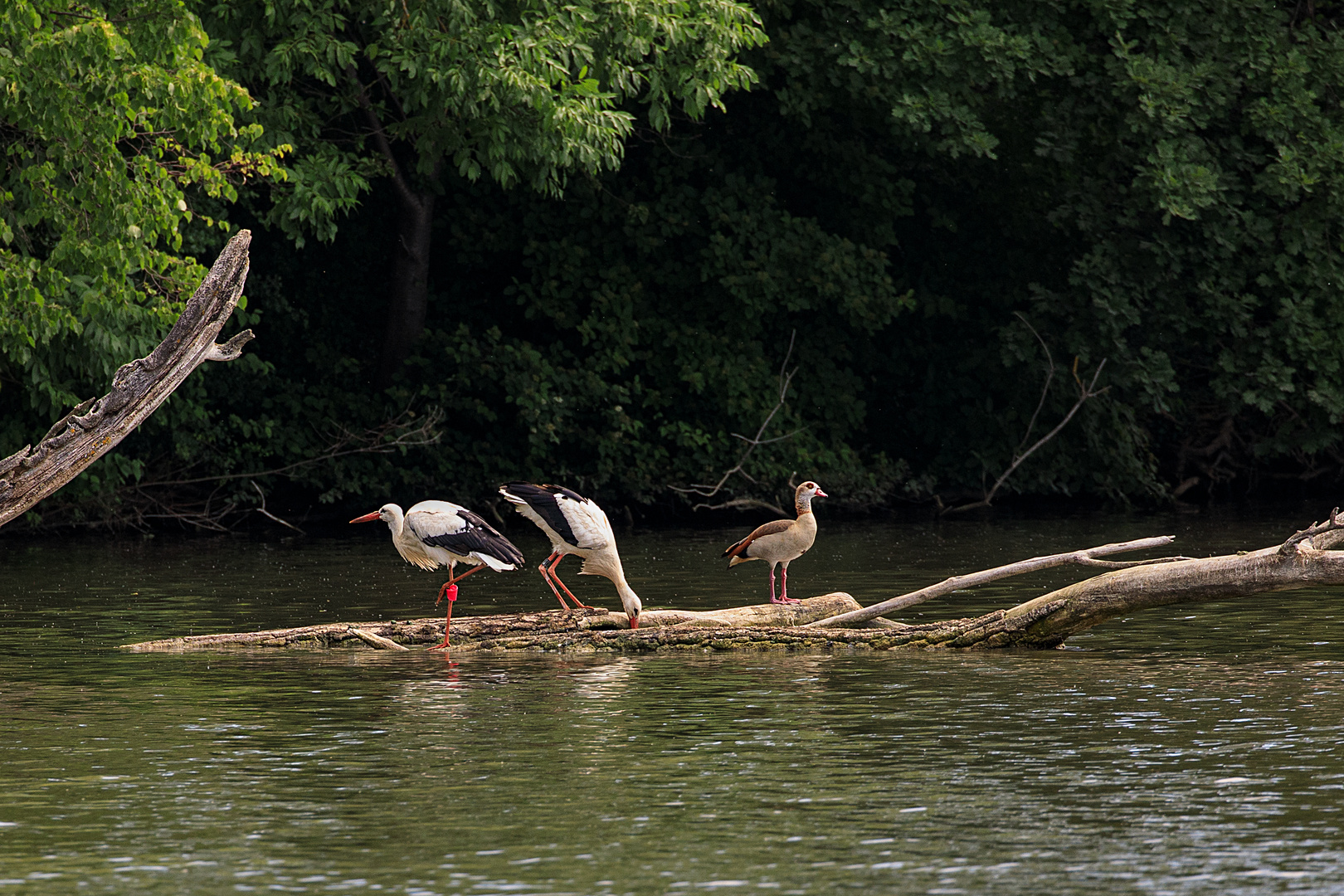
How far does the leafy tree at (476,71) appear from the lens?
86.0ft

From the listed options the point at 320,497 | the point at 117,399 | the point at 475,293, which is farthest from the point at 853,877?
the point at 475,293

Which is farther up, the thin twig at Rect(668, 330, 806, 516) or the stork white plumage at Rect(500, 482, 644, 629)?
the thin twig at Rect(668, 330, 806, 516)

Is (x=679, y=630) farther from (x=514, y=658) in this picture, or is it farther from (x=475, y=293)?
(x=475, y=293)

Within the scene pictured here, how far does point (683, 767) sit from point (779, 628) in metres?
5.19

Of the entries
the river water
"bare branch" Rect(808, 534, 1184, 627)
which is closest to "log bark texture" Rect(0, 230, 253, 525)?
the river water

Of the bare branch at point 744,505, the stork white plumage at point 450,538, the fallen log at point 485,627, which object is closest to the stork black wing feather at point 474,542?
the stork white plumage at point 450,538

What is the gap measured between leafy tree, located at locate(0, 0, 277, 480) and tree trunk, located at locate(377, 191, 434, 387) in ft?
29.6

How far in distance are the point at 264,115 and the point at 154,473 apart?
6822mm

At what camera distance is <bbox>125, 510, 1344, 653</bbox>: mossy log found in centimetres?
1454

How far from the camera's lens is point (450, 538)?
16828 millimetres

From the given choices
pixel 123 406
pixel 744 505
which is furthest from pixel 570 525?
pixel 744 505

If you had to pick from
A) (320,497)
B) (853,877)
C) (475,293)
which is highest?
(475,293)

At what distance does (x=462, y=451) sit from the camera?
3284 centimetres

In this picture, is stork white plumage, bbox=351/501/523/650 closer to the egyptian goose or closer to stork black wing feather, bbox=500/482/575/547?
stork black wing feather, bbox=500/482/575/547
